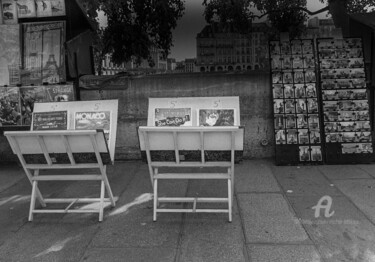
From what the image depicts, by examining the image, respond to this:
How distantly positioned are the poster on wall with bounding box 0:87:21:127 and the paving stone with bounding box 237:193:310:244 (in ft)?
14.3

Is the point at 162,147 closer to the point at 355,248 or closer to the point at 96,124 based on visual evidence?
the point at 96,124

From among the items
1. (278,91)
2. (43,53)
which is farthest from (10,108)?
(278,91)

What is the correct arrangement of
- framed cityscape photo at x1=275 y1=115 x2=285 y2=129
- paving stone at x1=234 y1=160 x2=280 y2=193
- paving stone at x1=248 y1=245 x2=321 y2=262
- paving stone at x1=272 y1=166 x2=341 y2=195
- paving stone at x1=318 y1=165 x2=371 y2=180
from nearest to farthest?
paving stone at x1=248 y1=245 x2=321 y2=262, paving stone at x1=272 y1=166 x2=341 y2=195, paving stone at x1=234 y1=160 x2=280 y2=193, paving stone at x1=318 y1=165 x2=371 y2=180, framed cityscape photo at x1=275 y1=115 x2=285 y2=129

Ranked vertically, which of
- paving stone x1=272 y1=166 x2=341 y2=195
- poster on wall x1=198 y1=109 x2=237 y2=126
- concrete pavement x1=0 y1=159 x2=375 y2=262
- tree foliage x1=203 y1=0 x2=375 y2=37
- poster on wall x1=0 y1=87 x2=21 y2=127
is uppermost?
tree foliage x1=203 y1=0 x2=375 y2=37

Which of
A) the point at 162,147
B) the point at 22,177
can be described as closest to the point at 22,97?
the point at 22,177

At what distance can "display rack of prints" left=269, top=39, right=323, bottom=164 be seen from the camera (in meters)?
6.62

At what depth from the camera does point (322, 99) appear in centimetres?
677

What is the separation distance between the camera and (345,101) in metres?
6.73

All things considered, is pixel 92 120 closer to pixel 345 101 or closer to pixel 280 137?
pixel 280 137

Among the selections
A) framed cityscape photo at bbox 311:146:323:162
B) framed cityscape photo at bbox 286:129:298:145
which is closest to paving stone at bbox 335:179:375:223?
framed cityscape photo at bbox 311:146:323:162

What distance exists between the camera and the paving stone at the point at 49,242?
3504 millimetres

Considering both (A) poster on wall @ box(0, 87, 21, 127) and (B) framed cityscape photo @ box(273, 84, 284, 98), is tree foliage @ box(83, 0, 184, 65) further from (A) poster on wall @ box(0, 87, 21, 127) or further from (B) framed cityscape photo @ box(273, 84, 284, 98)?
(B) framed cityscape photo @ box(273, 84, 284, 98)

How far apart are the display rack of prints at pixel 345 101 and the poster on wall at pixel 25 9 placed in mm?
5157

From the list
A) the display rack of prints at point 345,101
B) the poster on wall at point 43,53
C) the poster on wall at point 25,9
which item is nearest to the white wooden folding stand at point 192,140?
the display rack of prints at point 345,101
